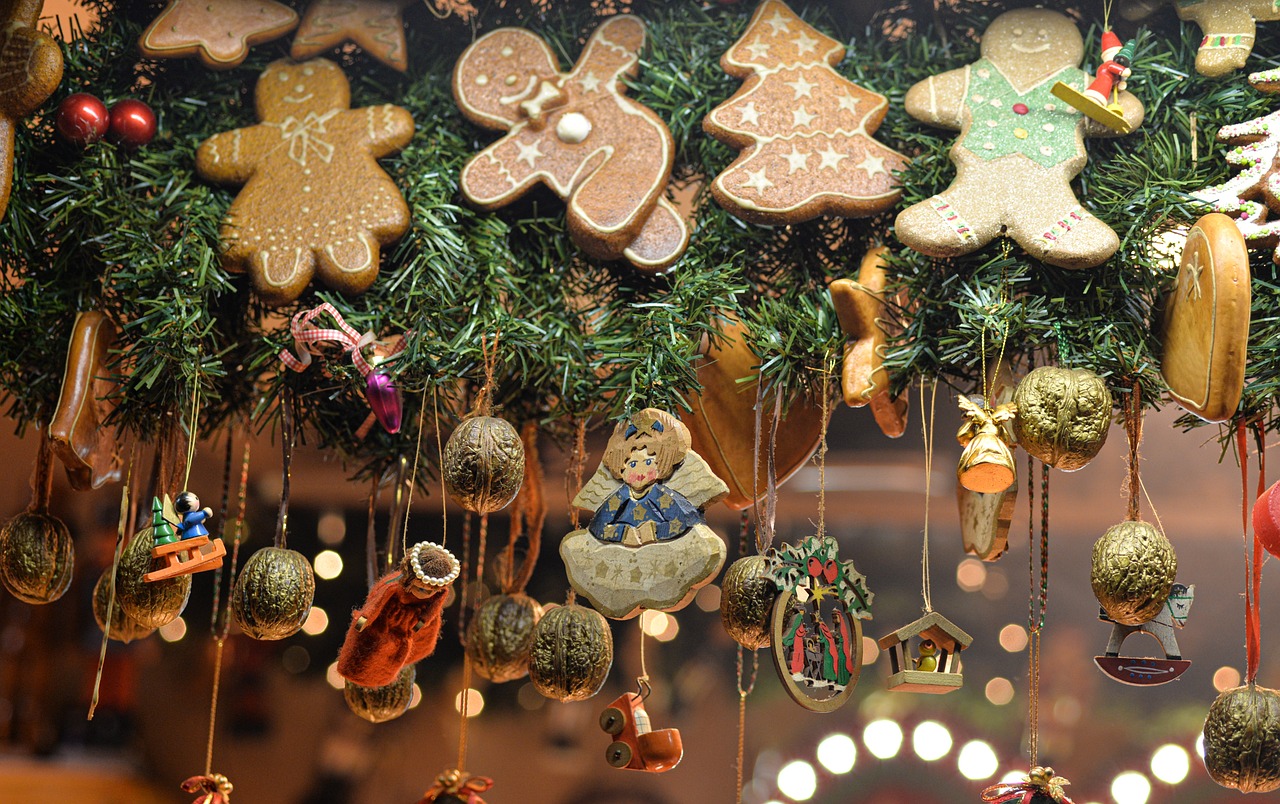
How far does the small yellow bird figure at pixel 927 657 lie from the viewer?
166 centimetres

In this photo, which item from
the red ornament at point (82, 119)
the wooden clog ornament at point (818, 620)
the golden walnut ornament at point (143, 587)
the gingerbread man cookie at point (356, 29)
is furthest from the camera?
the gingerbread man cookie at point (356, 29)

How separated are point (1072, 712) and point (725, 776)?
0.65 m

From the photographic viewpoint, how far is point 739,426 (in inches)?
74.9

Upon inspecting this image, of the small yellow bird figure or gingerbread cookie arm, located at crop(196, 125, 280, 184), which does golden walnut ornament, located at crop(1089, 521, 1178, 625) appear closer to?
the small yellow bird figure

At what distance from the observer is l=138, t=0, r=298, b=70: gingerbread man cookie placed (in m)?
1.90

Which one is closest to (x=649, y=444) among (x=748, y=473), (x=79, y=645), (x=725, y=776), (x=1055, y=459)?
(x=748, y=473)

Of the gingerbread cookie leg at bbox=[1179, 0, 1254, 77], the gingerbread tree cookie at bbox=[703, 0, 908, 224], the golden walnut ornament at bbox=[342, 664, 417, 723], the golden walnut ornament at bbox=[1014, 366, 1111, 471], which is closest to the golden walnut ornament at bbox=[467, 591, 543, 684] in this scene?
the golden walnut ornament at bbox=[342, 664, 417, 723]

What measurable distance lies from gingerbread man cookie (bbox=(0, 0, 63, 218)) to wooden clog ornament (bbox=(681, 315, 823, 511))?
95cm

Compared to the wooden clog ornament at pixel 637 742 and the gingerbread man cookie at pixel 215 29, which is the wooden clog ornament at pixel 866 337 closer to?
the wooden clog ornament at pixel 637 742

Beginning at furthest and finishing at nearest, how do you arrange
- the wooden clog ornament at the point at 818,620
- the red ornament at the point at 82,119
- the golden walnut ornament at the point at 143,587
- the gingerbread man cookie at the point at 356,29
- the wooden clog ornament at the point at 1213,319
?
1. the gingerbread man cookie at the point at 356,29
2. the red ornament at the point at 82,119
3. the golden walnut ornament at the point at 143,587
4. the wooden clog ornament at the point at 818,620
5. the wooden clog ornament at the point at 1213,319

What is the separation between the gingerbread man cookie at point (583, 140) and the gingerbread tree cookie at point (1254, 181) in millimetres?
683

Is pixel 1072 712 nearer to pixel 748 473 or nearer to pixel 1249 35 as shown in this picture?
pixel 748 473

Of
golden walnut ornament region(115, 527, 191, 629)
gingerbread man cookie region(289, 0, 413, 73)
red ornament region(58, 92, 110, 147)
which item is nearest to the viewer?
golden walnut ornament region(115, 527, 191, 629)

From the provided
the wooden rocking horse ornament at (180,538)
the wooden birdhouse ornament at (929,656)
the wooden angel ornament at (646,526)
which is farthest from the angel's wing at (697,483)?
the wooden rocking horse ornament at (180,538)
